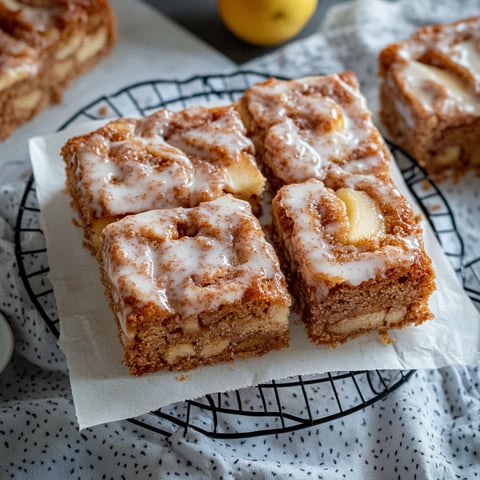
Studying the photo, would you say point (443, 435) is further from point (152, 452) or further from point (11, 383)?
point (11, 383)

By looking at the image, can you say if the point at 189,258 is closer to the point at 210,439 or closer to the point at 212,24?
the point at 210,439

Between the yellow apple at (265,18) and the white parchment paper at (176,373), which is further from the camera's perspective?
the yellow apple at (265,18)

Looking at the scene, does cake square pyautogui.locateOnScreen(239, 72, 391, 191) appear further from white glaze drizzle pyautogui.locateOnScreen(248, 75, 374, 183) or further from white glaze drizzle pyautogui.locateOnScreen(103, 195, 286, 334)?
white glaze drizzle pyautogui.locateOnScreen(103, 195, 286, 334)

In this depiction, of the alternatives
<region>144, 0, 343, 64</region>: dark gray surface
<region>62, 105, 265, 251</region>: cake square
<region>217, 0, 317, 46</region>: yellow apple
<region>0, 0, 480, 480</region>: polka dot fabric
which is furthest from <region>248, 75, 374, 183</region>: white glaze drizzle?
<region>144, 0, 343, 64</region>: dark gray surface

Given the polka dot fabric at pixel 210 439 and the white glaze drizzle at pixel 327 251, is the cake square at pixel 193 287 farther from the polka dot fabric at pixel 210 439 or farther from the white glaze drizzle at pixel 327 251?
the polka dot fabric at pixel 210 439

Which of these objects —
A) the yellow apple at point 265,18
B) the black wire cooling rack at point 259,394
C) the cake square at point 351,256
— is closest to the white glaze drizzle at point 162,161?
the cake square at point 351,256
